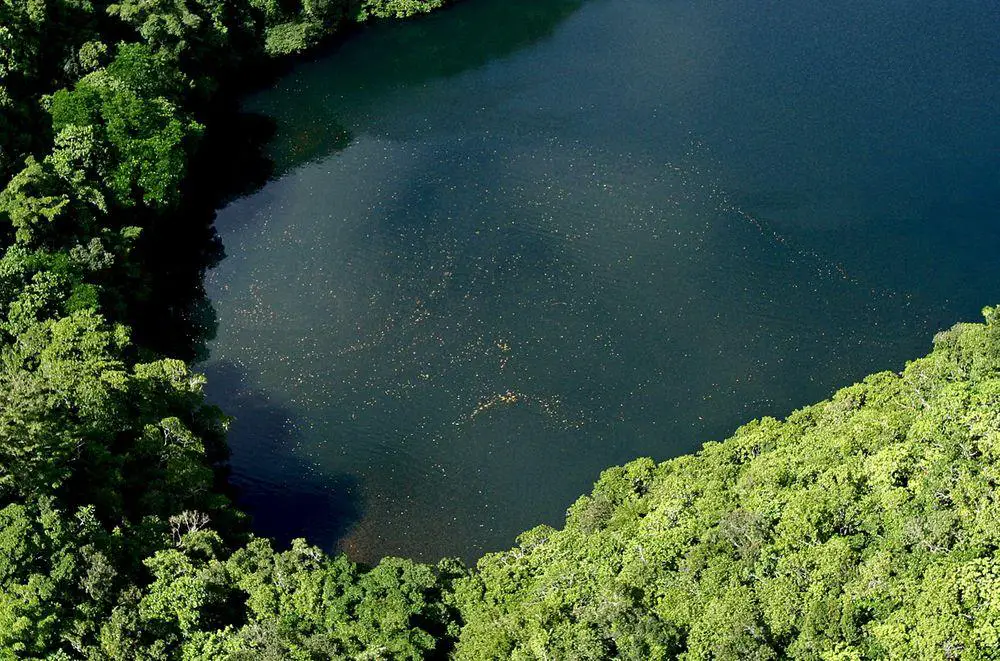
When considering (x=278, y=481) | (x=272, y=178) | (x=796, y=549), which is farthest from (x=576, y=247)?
(x=796, y=549)

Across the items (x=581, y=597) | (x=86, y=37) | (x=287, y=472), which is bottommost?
(x=287, y=472)

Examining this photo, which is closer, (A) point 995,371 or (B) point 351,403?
(A) point 995,371

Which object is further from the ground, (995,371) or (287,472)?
(995,371)

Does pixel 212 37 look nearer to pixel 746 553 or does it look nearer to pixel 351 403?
pixel 351 403

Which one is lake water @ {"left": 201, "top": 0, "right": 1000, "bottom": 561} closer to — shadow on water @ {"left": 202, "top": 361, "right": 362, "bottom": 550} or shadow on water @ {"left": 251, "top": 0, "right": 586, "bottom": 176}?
shadow on water @ {"left": 202, "top": 361, "right": 362, "bottom": 550}

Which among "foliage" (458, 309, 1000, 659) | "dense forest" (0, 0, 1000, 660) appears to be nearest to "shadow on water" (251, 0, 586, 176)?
"dense forest" (0, 0, 1000, 660)

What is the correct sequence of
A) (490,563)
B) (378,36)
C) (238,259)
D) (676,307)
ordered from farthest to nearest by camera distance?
1. (378,36)
2. (238,259)
3. (676,307)
4. (490,563)

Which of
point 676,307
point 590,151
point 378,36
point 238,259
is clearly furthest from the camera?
point 378,36

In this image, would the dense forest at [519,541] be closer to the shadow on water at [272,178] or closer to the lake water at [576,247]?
the shadow on water at [272,178]

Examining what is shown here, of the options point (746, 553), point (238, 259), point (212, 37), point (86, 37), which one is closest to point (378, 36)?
point (212, 37)
